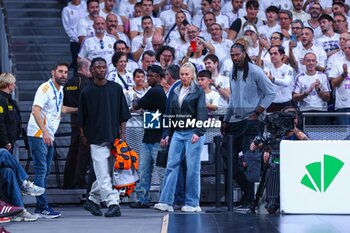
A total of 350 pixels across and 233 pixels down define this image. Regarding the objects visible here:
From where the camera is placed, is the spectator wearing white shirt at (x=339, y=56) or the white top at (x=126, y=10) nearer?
the spectator wearing white shirt at (x=339, y=56)

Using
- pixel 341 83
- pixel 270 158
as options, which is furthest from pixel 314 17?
pixel 270 158

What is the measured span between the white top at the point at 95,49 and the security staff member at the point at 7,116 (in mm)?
3931

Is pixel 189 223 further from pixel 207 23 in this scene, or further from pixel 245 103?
pixel 207 23

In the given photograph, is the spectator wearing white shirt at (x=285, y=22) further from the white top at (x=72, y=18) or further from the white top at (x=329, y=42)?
the white top at (x=72, y=18)

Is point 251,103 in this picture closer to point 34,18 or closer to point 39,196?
point 39,196

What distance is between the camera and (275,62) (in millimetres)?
18734

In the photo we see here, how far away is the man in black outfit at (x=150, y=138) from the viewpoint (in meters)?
17.2

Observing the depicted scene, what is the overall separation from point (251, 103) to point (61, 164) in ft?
12.8

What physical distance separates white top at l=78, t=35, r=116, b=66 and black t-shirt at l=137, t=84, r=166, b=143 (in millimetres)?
2533

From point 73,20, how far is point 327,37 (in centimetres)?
481

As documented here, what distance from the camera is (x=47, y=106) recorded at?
1563 centimetres

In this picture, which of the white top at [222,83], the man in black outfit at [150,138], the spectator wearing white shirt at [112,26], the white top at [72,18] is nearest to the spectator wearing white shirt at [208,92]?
the white top at [222,83]

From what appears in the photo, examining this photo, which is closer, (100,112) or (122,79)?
(100,112)

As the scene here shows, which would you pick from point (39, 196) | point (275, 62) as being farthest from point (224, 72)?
point (39, 196)
